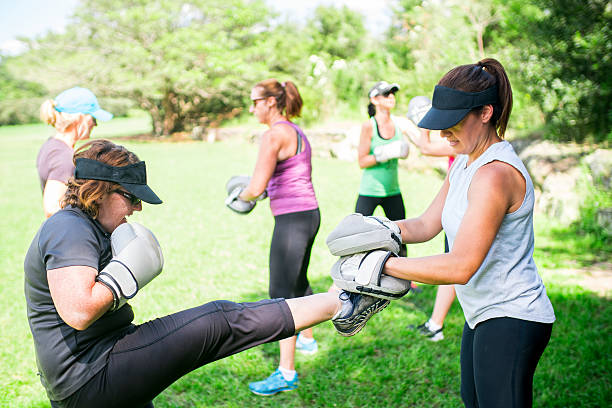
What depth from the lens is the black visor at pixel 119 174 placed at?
6.36 ft

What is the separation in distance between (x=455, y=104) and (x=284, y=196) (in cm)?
173

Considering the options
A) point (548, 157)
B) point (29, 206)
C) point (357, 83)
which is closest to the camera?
point (548, 157)

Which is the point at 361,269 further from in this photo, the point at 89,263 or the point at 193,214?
the point at 193,214

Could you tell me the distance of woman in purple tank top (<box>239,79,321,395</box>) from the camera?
330 centimetres

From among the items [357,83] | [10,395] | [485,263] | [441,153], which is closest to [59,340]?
[485,263]

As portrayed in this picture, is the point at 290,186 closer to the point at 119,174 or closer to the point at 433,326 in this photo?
the point at 119,174

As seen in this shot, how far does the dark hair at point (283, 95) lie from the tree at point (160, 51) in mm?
20691

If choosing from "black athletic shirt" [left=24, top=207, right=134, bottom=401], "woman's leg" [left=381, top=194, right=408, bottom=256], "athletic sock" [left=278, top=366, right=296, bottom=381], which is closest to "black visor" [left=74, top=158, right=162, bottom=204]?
"black athletic shirt" [left=24, top=207, right=134, bottom=401]

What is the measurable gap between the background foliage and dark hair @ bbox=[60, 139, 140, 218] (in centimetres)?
771

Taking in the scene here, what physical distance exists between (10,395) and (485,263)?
3.19m

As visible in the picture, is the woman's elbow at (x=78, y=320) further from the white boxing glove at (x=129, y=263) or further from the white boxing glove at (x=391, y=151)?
the white boxing glove at (x=391, y=151)

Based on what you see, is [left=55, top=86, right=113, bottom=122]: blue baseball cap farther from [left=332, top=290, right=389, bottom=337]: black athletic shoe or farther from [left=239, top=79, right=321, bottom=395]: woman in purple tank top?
[left=332, top=290, right=389, bottom=337]: black athletic shoe

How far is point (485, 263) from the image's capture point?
1.89 meters

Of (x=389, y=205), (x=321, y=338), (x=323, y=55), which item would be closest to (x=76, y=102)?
(x=321, y=338)
